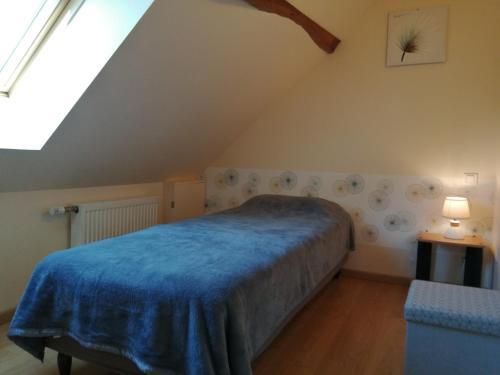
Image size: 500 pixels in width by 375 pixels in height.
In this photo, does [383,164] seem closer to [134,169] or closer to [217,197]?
[217,197]

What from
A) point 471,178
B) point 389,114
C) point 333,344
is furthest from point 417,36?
point 333,344

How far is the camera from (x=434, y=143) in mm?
3154

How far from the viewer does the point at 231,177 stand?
157 inches

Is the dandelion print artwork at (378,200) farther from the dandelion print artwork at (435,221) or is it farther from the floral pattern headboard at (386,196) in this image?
the dandelion print artwork at (435,221)

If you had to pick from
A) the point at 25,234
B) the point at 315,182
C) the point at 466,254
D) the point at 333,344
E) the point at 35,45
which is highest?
the point at 35,45

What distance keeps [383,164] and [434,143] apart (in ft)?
1.39

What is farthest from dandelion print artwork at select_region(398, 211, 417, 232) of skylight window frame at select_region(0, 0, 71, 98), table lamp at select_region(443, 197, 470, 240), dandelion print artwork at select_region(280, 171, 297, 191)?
skylight window frame at select_region(0, 0, 71, 98)

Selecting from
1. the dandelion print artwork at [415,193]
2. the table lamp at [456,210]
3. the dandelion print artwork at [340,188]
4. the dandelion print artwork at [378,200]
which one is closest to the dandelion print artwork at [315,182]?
the dandelion print artwork at [340,188]

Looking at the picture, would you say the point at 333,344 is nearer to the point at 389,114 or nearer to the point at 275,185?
the point at 275,185

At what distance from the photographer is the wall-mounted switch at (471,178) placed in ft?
9.83

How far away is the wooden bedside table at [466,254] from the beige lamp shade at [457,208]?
0.20 metres

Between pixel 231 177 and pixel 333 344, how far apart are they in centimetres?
214

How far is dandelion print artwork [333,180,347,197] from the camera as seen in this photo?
11.5 ft

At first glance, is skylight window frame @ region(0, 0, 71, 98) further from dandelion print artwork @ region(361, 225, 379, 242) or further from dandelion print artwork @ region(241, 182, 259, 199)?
dandelion print artwork @ region(361, 225, 379, 242)
